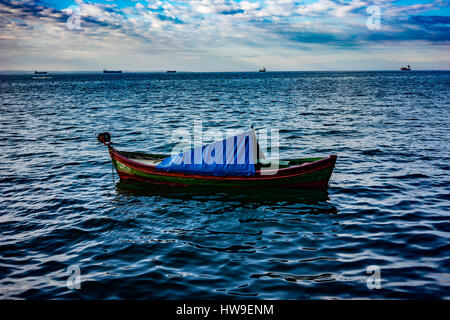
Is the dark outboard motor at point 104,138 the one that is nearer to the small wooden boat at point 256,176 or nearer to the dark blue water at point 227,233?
the small wooden boat at point 256,176

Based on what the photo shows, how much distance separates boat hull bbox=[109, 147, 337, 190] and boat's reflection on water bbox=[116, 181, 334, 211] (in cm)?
24

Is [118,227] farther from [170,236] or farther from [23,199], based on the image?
[23,199]

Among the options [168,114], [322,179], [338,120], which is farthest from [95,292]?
[168,114]

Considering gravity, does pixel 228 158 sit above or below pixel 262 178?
above

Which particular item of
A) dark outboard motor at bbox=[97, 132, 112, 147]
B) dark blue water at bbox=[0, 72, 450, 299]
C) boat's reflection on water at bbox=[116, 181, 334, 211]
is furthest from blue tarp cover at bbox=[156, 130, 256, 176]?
dark outboard motor at bbox=[97, 132, 112, 147]

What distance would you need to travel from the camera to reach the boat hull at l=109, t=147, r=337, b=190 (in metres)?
15.6

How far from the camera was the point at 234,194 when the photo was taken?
16281mm

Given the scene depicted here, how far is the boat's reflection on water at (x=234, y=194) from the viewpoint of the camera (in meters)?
15.6

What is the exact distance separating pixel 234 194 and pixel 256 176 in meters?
1.42

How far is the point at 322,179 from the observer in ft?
52.0

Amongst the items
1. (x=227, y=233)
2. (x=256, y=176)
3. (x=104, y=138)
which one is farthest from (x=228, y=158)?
(x=104, y=138)

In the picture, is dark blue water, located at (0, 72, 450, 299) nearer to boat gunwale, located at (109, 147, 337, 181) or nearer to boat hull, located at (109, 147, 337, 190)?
boat hull, located at (109, 147, 337, 190)

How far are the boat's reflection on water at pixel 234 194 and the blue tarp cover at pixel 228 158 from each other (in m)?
0.96

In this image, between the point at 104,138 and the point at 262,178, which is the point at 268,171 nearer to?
the point at 262,178
